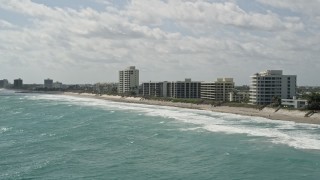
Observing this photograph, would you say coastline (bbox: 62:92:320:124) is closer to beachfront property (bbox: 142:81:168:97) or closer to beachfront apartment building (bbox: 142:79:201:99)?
beachfront apartment building (bbox: 142:79:201:99)

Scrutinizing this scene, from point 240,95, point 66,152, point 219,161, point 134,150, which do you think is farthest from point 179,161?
point 240,95

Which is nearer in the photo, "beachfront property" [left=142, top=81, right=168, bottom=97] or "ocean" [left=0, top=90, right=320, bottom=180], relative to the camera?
"ocean" [left=0, top=90, right=320, bottom=180]

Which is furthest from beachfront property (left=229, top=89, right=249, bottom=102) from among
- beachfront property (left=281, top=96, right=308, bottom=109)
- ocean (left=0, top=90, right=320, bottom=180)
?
ocean (left=0, top=90, right=320, bottom=180)

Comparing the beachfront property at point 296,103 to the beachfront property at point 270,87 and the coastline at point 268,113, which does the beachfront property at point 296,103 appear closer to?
the coastline at point 268,113

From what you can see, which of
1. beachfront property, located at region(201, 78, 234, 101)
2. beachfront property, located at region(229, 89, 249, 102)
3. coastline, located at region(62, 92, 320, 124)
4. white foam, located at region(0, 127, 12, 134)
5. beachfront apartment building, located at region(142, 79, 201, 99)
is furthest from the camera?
beachfront apartment building, located at region(142, 79, 201, 99)

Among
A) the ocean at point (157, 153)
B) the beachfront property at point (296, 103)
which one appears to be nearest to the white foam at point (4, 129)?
the ocean at point (157, 153)

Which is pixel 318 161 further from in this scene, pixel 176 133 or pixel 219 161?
pixel 176 133
